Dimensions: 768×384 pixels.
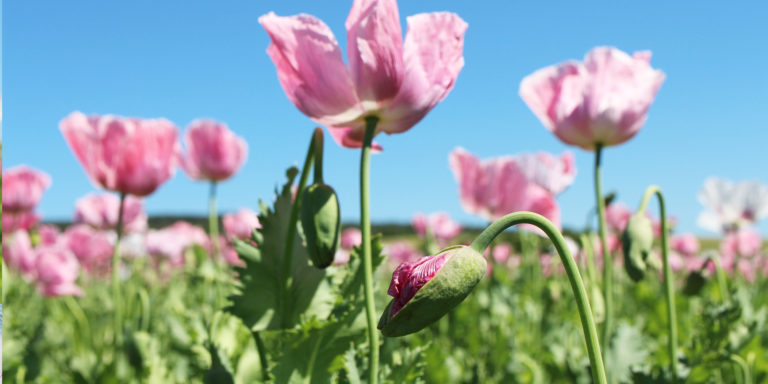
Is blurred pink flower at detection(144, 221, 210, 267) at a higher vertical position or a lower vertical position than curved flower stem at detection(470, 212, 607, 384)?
lower

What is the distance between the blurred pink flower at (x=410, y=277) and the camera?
0.60 metres

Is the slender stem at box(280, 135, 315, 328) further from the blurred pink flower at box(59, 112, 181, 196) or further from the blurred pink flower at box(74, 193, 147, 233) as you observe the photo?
the blurred pink flower at box(74, 193, 147, 233)

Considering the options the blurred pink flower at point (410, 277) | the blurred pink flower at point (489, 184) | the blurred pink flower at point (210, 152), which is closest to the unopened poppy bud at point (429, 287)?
the blurred pink flower at point (410, 277)

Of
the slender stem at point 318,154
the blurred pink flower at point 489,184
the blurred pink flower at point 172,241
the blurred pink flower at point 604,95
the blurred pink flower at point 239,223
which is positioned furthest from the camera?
the blurred pink flower at point 172,241

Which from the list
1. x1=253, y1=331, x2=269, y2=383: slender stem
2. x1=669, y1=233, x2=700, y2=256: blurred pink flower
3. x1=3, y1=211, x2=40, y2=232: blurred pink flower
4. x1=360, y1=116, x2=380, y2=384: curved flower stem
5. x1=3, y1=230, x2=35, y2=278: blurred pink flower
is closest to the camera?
x1=360, y1=116, x2=380, y2=384: curved flower stem

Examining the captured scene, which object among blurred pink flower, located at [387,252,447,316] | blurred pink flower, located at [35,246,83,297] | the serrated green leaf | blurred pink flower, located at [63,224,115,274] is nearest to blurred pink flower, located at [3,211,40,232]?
blurred pink flower, located at [63,224,115,274]

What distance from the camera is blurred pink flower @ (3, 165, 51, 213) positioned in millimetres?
3643

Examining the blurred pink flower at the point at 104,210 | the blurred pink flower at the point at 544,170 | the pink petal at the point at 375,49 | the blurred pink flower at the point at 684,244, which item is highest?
the pink petal at the point at 375,49

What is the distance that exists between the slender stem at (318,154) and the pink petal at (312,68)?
0.06 metres

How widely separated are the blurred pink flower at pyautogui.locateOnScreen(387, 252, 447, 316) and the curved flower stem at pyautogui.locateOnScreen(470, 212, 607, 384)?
4 cm

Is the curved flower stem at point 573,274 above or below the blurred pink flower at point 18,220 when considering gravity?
above

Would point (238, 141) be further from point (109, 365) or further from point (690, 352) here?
point (690, 352)

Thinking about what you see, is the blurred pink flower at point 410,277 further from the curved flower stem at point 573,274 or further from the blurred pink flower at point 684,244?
the blurred pink flower at point 684,244

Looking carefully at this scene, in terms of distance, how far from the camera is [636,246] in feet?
3.79
